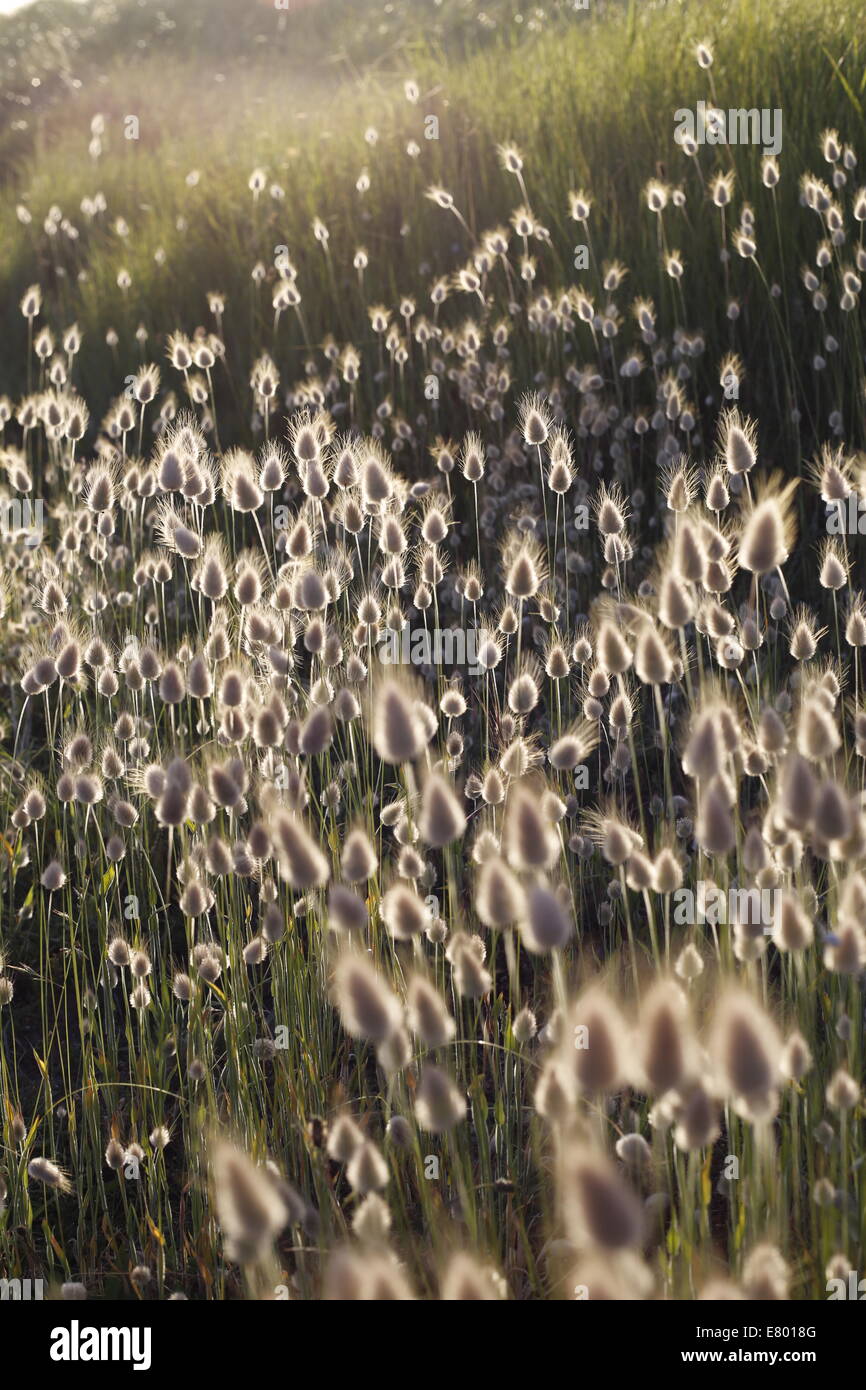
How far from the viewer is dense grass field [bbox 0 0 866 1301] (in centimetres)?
135

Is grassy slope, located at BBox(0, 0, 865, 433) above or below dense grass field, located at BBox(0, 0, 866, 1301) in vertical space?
above

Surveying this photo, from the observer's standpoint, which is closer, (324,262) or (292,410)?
(292,410)

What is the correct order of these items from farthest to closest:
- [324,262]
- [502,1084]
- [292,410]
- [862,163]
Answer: [324,262] → [292,410] → [862,163] → [502,1084]

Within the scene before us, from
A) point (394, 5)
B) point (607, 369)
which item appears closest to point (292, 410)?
Result: point (607, 369)

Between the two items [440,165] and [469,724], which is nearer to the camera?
[469,724]

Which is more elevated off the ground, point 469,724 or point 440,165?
point 440,165

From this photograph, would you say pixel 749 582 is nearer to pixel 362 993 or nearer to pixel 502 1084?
pixel 502 1084

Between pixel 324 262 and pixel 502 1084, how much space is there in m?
4.51

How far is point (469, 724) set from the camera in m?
3.61

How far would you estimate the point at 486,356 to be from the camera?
4516mm

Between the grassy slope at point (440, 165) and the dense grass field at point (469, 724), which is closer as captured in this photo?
the dense grass field at point (469, 724)

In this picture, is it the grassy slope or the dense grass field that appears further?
the grassy slope

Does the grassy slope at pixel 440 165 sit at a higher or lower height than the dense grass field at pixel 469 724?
higher

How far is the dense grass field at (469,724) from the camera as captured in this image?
1.35m
